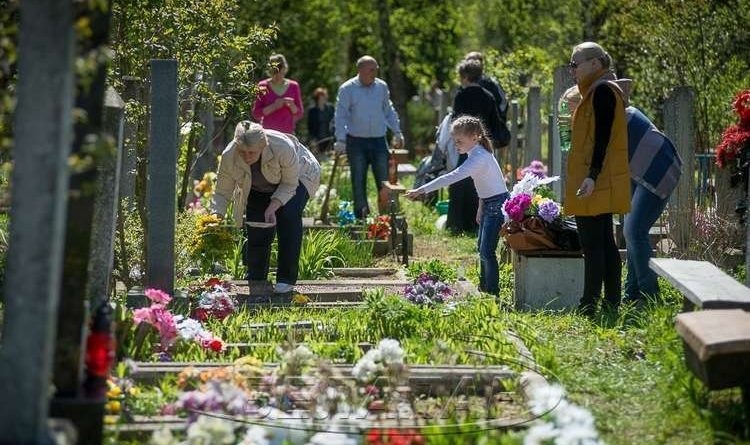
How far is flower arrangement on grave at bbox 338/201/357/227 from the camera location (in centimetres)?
1409

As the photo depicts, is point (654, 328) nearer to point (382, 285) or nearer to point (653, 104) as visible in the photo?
point (382, 285)

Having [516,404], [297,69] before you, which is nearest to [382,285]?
[516,404]

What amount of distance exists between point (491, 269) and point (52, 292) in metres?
5.78

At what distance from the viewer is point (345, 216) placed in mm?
14234

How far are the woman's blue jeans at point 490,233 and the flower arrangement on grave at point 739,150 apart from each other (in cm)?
188

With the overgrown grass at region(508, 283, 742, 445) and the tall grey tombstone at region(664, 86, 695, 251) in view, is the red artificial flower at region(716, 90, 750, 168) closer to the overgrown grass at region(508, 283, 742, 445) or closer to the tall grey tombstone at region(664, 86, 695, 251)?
the tall grey tombstone at region(664, 86, 695, 251)

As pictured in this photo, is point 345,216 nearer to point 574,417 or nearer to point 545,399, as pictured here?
point 545,399

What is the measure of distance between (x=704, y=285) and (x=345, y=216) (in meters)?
7.19

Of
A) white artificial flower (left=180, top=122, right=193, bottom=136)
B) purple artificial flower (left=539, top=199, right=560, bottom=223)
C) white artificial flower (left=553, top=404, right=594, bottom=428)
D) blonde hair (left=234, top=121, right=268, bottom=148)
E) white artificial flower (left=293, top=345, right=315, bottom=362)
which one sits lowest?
white artificial flower (left=553, top=404, right=594, bottom=428)

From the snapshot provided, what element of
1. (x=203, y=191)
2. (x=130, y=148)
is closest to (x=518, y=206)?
(x=130, y=148)

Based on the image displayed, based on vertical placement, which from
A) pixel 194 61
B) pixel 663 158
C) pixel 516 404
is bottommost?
pixel 516 404

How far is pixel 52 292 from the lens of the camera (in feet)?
15.0

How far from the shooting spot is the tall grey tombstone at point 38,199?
4535 mm

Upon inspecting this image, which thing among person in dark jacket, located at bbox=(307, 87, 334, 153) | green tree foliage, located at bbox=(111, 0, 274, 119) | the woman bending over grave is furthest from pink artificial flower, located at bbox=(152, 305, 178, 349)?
person in dark jacket, located at bbox=(307, 87, 334, 153)
